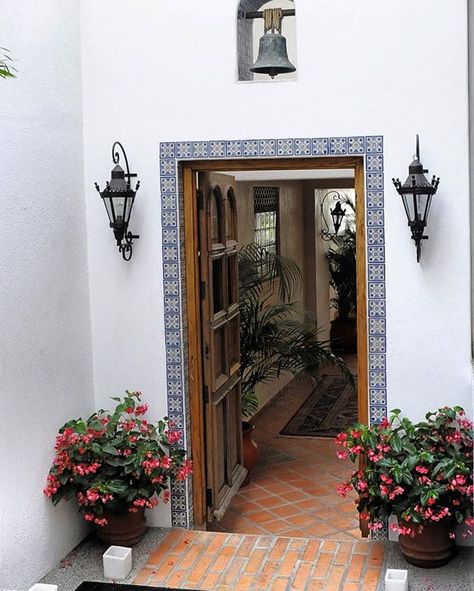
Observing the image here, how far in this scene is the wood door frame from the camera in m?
6.14

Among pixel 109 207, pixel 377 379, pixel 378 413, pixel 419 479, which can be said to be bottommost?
pixel 419 479

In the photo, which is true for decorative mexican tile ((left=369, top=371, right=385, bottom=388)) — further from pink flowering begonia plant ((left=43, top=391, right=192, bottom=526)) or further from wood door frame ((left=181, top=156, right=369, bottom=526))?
pink flowering begonia plant ((left=43, top=391, right=192, bottom=526))

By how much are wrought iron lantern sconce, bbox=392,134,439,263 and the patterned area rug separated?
12.6ft

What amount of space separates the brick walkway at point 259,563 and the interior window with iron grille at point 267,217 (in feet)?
16.6

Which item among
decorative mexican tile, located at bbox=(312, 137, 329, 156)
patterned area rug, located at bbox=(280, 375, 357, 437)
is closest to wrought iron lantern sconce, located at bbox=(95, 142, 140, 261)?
decorative mexican tile, located at bbox=(312, 137, 329, 156)

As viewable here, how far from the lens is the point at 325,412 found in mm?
10906

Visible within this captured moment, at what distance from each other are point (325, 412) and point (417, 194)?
5567 millimetres

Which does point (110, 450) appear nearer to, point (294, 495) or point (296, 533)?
point (296, 533)

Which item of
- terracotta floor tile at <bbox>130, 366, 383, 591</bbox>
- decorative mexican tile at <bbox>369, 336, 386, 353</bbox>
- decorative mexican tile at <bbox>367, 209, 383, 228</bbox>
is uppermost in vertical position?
decorative mexican tile at <bbox>367, 209, 383, 228</bbox>

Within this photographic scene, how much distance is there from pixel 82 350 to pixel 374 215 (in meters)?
2.21

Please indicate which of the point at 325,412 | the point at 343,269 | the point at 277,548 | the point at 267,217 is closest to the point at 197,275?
the point at 277,548

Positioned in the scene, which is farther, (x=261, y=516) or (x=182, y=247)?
(x=261, y=516)

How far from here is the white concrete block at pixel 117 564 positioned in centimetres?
580

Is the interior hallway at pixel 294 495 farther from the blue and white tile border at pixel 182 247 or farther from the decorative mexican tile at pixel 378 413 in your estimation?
the decorative mexican tile at pixel 378 413
